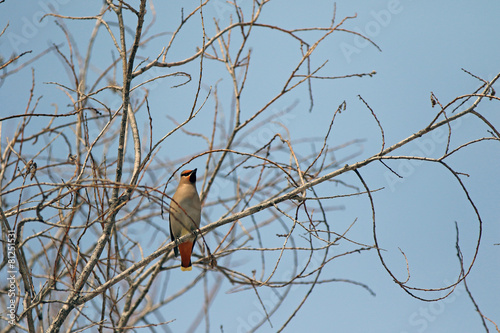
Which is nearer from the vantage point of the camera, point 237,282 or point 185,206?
point 237,282

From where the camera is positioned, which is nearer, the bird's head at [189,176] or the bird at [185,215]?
the bird at [185,215]

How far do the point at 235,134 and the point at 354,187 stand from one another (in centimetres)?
120

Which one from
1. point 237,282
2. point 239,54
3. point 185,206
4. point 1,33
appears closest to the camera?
point 1,33

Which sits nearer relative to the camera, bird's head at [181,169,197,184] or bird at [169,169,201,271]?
bird at [169,169,201,271]

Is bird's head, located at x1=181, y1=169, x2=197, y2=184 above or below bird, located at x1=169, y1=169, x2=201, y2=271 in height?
above

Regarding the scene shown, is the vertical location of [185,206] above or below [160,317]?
above

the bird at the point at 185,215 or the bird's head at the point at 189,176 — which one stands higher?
the bird's head at the point at 189,176

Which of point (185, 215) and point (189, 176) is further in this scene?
point (189, 176)

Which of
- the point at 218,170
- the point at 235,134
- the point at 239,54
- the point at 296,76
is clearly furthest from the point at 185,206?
the point at 296,76

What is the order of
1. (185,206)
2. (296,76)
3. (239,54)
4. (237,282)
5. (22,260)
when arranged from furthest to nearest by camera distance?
(185,206) → (239,54) → (237,282) → (296,76) → (22,260)

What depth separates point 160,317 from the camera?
4395mm

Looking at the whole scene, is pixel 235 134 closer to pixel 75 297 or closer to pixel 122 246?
pixel 122 246

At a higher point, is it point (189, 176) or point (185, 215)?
point (189, 176)

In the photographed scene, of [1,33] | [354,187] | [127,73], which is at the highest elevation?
[1,33]
